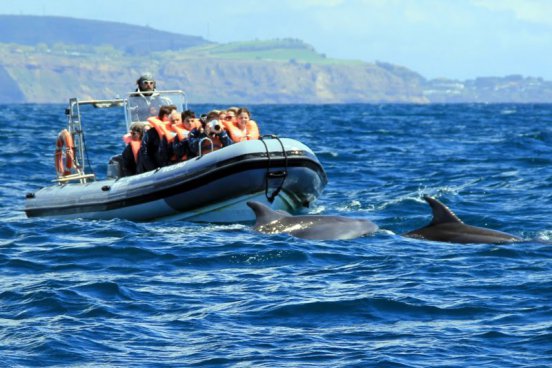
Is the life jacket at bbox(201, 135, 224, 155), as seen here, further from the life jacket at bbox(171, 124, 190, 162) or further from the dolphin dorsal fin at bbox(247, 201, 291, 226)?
the dolphin dorsal fin at bbox(247, 201, 291, 226)

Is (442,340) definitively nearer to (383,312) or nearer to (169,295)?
(383,312)

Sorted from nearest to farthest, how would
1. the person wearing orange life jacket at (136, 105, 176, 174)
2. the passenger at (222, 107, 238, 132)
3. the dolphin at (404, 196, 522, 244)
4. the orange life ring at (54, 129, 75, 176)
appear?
the dolphin at (404, 196, 522, 244), the person wearing orange life jacket at (136, 105, 176, 174), the passenger at (222, 107, 238, 132), the orange life ring at (54, 129, 75, 176)

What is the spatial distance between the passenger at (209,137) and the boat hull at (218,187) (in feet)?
1.76

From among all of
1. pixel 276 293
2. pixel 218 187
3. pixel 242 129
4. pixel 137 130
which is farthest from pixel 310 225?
pixel 137 130

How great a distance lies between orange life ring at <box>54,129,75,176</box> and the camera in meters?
20.0

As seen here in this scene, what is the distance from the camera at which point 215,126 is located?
18.3 m

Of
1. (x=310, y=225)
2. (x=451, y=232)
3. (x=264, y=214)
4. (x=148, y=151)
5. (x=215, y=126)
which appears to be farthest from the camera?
(x=148, y=151)

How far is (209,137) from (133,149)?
1.41m

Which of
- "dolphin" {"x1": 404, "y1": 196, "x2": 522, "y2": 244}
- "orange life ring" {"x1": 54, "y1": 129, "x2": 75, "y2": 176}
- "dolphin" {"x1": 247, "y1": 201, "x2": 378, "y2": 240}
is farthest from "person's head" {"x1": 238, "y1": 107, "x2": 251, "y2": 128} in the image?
"dolphin" {"x1": 404, "y1": 196, "x2": 522, "y2": 244}

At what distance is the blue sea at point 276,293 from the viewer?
32.9 feet

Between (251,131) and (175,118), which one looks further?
(251,131)

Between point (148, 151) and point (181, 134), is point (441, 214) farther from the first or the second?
point (148, 151)

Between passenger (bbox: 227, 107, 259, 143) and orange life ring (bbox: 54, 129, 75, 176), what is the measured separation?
2.88 metres

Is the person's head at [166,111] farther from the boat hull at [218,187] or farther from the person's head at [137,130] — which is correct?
the boat hull at [218,187]
